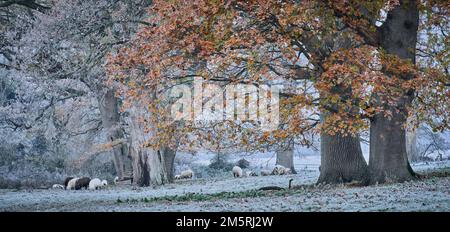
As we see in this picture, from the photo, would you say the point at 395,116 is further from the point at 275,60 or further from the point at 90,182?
the point at 90,182

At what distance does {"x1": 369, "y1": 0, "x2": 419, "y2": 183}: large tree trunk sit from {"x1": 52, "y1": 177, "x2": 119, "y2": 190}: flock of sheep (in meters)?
10.0

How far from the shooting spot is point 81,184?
21672 millimetres

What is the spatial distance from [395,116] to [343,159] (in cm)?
218

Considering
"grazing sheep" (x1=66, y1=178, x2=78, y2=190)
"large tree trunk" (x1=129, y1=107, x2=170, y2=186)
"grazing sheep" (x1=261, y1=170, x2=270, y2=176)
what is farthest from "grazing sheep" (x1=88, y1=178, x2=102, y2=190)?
"grazing sheep" (x1=261, y1=170, x2=270, y2=176)

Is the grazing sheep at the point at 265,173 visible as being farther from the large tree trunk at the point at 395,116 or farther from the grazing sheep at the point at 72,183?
the large tree trunk at the point at 395,116

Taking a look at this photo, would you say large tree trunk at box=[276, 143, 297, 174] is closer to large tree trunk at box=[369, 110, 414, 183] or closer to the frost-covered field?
the frost-covered field

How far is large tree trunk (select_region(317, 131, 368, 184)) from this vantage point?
1602 cm

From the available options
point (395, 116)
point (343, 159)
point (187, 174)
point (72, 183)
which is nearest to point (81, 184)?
point (72, 183)

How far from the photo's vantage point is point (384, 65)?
44.2 ft

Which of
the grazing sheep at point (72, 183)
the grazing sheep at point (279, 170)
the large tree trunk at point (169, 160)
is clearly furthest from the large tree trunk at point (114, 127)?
the grazing sheep at point (279, 170)

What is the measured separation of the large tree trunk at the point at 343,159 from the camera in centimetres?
1602

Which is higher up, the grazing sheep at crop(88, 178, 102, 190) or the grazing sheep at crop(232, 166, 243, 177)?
the grazing sheep at crop(232, 166, 243, 177)
